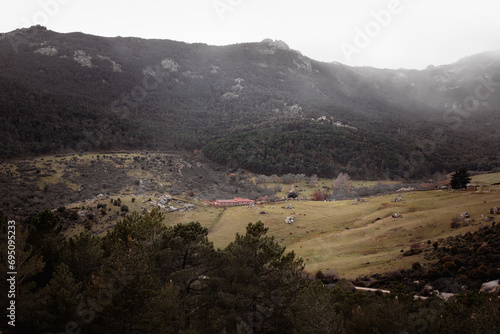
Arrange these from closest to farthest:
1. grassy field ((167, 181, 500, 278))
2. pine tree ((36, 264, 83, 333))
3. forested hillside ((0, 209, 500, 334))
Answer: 1. forested hillside ((0, 209, 500, 334))
2. pine tree ((36, 264, 83, 333))
3. grassy field ((167, 181, 500, 278))

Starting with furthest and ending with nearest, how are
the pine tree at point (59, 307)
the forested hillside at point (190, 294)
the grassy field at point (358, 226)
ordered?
the grassy field at point (358, 226) → the pine tree at point (59, 307) → the forested hillside at point (190, 294)

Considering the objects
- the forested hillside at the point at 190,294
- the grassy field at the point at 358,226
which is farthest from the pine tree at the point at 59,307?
the grassy field at the point at 358,226

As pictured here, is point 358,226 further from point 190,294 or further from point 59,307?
point 59,307

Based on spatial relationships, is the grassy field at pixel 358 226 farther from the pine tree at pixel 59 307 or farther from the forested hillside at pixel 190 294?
the pine tree at pixel 59 307

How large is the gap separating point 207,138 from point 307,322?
17189 cm

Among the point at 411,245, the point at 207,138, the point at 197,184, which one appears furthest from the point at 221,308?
the point at 207,138

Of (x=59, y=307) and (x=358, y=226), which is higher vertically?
(x=59, y=307)

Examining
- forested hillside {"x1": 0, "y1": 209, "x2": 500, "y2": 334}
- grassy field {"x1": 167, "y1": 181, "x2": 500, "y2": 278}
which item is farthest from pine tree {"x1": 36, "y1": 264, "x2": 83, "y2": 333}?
grassy field {"x1": 167, "y1": 181, "x2": 500, "y2": 278}

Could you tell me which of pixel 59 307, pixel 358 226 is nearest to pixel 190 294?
pixel 59 307

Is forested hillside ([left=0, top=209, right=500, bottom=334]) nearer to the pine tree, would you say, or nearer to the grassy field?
the pine tree

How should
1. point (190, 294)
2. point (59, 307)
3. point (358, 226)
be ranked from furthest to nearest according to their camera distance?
point (358, 226)
point (190, 294)
point (59, 307)

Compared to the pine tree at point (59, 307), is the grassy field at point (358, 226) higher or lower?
lower

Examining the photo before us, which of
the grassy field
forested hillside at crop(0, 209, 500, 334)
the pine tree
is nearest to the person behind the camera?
forested hillside at crop(0, 209, 500, 334)

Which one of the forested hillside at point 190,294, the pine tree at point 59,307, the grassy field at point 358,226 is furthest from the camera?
the grassy field at point 358,226
